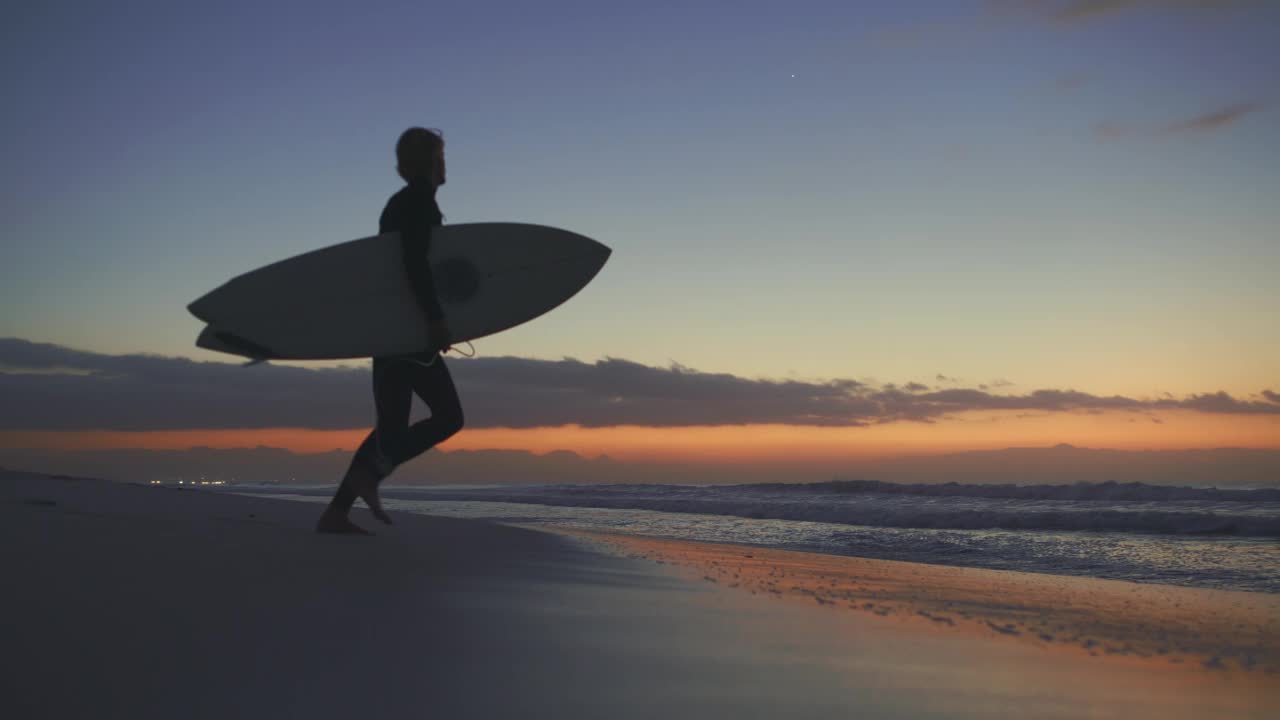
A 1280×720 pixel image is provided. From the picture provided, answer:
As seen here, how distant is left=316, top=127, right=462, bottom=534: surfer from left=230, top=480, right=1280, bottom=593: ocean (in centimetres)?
384

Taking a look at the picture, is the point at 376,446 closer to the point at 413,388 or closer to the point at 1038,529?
the point at 413,388

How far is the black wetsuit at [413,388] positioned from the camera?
383cm

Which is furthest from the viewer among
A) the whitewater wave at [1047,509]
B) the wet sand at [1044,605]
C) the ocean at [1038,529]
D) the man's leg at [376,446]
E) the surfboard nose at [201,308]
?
the whitewater wave at [1047,509]

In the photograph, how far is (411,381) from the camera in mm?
3941

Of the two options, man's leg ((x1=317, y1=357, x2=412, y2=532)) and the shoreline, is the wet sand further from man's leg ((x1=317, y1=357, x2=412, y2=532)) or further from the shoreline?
man's leg ((x1=317, y1=357, x2=412, y2=532))

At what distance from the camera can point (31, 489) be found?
18.1 feet

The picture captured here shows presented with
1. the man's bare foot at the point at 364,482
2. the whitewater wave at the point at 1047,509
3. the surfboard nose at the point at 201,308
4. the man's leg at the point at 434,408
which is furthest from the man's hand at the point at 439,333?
the whitewater wave at the point at 1047,509

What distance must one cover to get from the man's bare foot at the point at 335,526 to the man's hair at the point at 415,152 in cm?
171

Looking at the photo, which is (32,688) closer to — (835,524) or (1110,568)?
(1110,568)

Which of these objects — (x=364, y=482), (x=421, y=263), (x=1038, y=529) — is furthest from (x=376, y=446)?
(x=1038, y=529)

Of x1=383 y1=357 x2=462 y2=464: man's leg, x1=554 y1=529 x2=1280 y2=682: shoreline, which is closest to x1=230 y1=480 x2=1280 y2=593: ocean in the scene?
x1=554 y1=529 x2=1280 y2=682: shoreline

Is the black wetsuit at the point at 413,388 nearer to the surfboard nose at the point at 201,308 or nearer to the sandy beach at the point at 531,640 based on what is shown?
the sandy beach at the point at 531,640

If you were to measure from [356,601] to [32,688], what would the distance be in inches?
36.3

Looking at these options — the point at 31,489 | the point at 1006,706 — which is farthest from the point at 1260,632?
A: the point at 31,489
